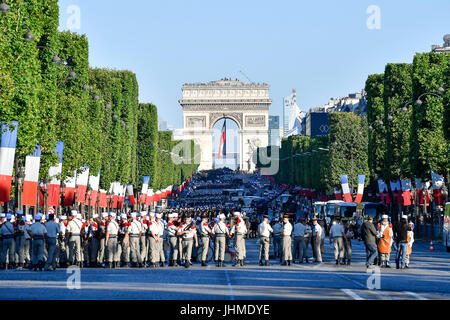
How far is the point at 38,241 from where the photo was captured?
3250cm

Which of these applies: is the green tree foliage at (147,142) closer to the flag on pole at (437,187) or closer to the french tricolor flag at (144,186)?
the french tricolor flag at (144,186)

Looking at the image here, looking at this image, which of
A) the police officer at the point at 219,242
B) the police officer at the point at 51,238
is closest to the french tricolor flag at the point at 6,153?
the police officer at the point at 51,238

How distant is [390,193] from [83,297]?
56.6 m

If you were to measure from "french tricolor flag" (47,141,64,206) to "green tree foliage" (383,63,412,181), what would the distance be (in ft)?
91.5

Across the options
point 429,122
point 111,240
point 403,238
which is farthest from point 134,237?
point 429,122

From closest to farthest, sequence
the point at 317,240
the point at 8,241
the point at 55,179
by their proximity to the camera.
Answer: the point at 8,241, the point at 317,240, the point at 55,179

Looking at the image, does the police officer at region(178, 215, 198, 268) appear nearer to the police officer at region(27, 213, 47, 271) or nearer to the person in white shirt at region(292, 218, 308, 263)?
the person in white shirt at region(292, 218, 308, 263)

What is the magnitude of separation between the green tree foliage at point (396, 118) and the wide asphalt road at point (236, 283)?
35.3m

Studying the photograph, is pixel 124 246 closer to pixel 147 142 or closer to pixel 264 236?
pixel 264 236

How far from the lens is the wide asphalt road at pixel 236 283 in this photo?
71.0 feet

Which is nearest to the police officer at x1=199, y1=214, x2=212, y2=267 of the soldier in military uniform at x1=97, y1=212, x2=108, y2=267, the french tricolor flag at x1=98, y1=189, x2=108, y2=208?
the soldier in military uniform at x1=97, y1=212, x2=108, y2=267

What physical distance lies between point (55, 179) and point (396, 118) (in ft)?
103

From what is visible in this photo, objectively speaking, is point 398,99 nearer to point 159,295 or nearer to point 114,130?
point 114,130
